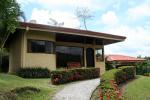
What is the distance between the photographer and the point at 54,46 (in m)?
25.9

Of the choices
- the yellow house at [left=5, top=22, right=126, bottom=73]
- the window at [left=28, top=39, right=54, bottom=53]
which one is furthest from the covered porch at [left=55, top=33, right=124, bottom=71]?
the window at [left=28, top=39, right=54, bottom=53]

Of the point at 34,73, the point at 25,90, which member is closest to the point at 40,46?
the point at 34,73

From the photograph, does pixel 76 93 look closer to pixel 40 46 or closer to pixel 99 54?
pixel 40 46

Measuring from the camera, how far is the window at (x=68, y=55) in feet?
90.4

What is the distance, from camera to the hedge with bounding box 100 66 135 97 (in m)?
13.9

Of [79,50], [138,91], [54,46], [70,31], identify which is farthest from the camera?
[79,50]

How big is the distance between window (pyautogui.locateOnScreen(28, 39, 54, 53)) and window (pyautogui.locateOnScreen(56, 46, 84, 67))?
7.39 feet

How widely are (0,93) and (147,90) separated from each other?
903cm

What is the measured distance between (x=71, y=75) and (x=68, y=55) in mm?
8340

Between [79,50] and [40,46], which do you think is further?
[79,50]

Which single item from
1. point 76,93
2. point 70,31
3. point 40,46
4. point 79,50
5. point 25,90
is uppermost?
point 70,31

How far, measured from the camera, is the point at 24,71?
23000 millimetres

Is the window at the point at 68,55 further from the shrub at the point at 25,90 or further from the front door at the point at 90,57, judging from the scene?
the shrub at the point at 25,90

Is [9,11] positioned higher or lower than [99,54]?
higher
